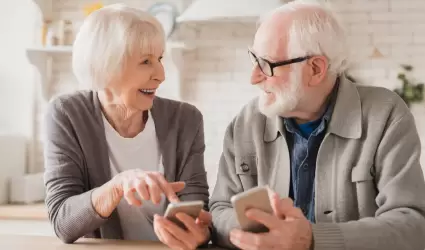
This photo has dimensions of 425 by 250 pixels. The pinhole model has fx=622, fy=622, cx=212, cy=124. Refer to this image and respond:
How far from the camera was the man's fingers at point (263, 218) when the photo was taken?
121 centimetres

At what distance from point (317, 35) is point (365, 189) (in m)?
0.40

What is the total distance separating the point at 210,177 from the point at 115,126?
1348mm

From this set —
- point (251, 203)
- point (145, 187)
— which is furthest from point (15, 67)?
point (251, 203)

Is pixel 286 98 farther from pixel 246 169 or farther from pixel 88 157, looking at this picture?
pixel 88 157

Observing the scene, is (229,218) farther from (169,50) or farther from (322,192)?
(169,50)

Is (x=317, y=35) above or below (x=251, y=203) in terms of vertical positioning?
above

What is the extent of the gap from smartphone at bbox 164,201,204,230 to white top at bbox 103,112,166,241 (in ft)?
1.22

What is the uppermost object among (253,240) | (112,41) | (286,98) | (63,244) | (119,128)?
(112,41)

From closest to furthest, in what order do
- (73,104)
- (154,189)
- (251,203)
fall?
(251,203), (154,189), (73,104)

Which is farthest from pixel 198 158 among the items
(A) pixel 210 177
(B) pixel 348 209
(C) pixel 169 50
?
(C) pixel 169 50

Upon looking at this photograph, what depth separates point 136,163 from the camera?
1.75m

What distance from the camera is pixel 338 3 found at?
10.5 ft

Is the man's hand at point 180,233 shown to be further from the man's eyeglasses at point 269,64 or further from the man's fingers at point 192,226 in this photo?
the man's eyeglasses at point 269,64

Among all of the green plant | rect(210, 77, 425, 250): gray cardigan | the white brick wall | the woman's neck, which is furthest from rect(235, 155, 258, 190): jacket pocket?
the green plant
